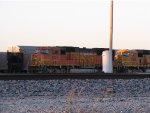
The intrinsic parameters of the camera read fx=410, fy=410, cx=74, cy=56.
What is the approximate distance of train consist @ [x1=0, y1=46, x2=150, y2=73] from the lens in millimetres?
37406

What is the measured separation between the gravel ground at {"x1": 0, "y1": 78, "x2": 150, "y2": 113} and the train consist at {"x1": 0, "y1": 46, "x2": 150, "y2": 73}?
1754cm

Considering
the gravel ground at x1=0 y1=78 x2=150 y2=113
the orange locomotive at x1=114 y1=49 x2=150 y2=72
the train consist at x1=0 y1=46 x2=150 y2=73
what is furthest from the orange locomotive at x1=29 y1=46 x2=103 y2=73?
the gravel ground at x1=0 y1=78 x2=150 y2=113

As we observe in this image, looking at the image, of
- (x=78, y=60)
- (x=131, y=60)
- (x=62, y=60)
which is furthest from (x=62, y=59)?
(x=131, y=60)

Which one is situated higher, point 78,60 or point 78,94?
point 78,60

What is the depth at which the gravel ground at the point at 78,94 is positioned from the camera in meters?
12.5

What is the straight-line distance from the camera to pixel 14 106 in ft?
39.5

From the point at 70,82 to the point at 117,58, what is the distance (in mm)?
21532

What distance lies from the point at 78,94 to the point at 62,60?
80.5 ft

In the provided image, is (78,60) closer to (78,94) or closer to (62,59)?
(62,59)

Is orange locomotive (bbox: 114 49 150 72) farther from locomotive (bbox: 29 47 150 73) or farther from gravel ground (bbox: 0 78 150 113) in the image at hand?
gravel ground (bbox: 0 78 150 113)

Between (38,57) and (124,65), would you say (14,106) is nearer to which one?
(38,57)

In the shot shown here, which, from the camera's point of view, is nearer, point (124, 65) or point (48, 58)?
point (48, 58)

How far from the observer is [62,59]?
125 ft

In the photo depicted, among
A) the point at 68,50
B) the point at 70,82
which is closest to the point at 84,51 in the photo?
the point at 68,50
